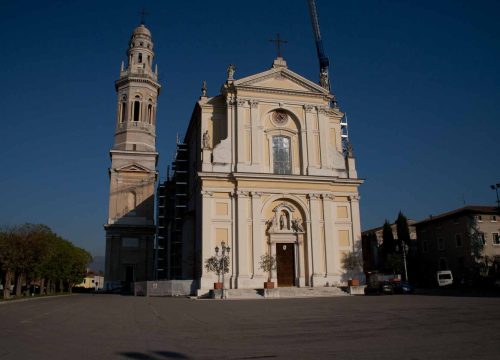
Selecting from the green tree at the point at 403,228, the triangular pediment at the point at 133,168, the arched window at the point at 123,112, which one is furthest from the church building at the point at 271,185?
the green tree at the point at 403,228

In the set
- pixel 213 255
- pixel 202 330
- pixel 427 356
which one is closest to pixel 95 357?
pixel 202 330

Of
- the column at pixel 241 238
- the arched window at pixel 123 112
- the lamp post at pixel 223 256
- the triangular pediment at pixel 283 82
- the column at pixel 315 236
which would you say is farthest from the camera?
the arched window at pixel 123 112

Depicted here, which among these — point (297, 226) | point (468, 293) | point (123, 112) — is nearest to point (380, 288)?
point (468, 293)

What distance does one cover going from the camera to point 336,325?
11.9 metres

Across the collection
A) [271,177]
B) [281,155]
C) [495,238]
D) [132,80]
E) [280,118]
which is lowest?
[495,238]

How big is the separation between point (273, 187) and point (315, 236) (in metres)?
5.11

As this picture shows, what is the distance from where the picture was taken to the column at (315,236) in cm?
3381

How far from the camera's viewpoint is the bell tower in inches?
2009

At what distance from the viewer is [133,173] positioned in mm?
53344

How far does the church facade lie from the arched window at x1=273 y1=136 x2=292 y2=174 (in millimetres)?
83

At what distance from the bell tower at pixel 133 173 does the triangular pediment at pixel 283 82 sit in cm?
2173

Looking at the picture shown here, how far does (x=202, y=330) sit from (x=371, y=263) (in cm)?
6389

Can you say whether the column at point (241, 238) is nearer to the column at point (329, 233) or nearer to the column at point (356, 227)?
the column at point (329, 233)

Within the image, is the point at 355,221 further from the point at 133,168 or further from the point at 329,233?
the point at 133,168
